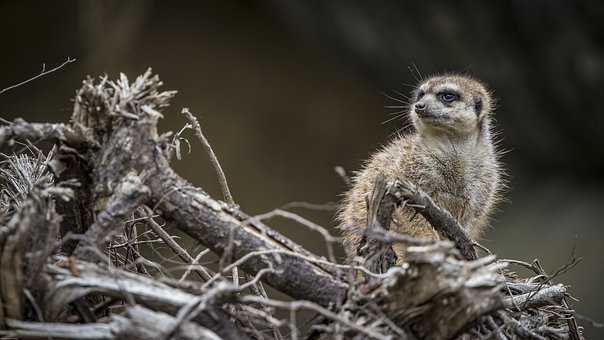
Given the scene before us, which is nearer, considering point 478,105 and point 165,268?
point 165,268

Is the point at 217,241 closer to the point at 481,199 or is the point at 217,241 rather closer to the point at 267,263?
the point at 267,263

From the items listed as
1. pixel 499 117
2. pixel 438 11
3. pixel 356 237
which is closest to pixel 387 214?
pixel 356 237

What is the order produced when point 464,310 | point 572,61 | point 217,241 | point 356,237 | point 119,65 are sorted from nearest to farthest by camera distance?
point 464,310 → point 217,241 → point 356,237 → point 572,61 → point 119,65

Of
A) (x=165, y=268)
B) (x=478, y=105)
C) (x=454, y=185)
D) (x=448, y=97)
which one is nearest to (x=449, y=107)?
(x=448, y=97)

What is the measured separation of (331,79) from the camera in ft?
24.5

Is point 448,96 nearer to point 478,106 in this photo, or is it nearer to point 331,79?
point 478,106

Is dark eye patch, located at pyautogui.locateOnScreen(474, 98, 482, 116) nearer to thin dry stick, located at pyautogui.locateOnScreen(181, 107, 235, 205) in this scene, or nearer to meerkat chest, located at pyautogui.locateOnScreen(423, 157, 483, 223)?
meerkat chest, located at pyautogui.locateOnScreen(423, 157, 483, 223)

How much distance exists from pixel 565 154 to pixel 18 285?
223 inches

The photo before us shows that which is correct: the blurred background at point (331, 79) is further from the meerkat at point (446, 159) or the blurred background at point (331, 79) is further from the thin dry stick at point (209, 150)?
the thin dry stick at point (209, 150)

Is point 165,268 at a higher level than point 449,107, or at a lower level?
lower

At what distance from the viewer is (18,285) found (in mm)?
1952

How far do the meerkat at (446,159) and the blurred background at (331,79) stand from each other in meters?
2.55

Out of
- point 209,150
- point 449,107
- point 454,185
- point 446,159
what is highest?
point 449,107

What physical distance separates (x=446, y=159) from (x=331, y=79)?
410 cm
